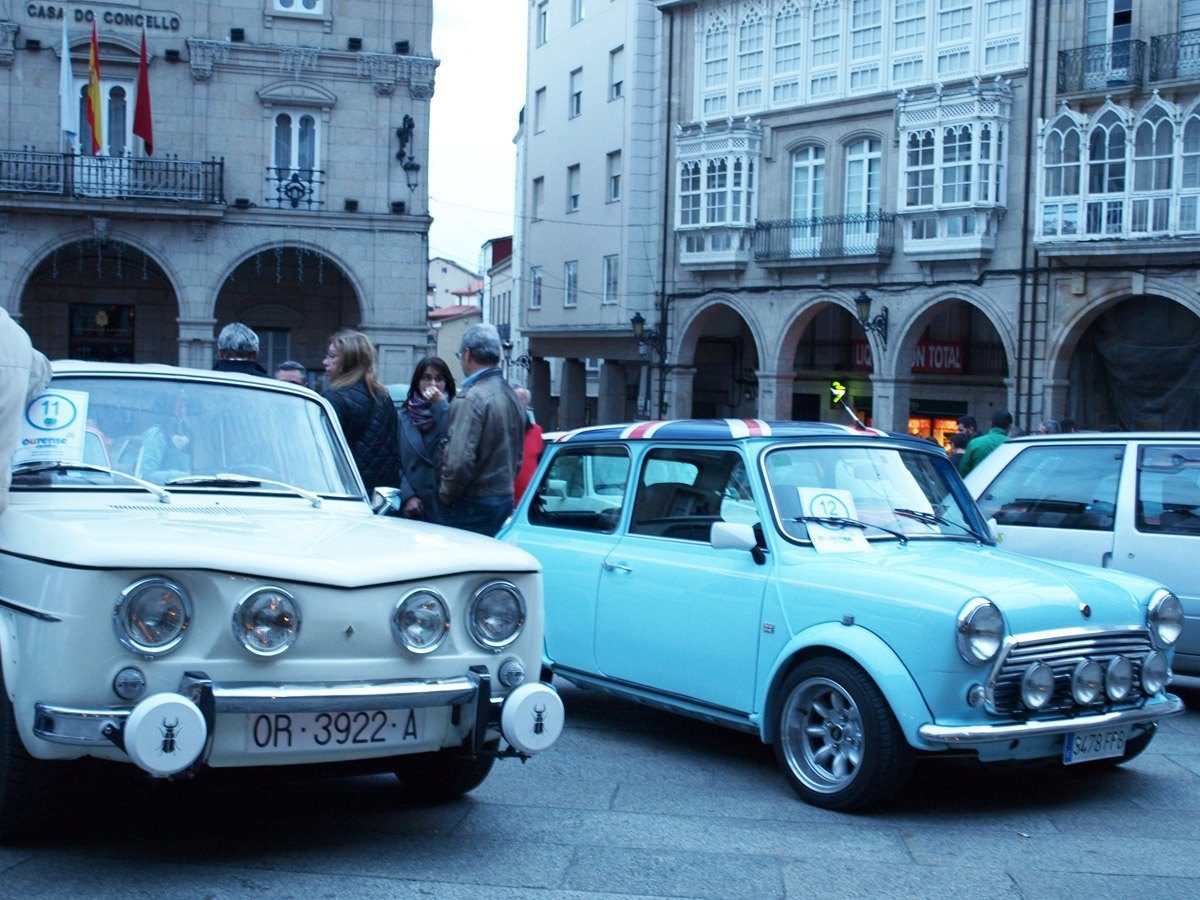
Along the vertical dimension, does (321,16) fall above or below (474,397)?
above

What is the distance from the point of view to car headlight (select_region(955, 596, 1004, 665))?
5.62m

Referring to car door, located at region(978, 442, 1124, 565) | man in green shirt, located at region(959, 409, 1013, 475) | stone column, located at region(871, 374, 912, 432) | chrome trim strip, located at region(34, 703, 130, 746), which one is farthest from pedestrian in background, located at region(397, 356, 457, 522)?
stone column, located at region(871, 374, 912, 432)

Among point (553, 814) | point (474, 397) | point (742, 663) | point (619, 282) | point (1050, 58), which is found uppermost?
point (1050, 58)

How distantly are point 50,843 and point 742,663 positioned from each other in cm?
295

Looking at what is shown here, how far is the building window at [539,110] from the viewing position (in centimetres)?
4591

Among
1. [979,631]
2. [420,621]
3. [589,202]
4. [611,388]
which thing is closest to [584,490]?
[979,631]

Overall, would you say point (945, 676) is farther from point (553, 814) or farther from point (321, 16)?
point (321, 16)

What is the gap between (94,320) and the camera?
1251 inches

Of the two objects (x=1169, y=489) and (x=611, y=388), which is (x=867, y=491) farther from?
(x=611, y=388)

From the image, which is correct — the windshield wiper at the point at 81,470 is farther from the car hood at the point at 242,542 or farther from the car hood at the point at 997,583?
the car hood at the point at 997,583

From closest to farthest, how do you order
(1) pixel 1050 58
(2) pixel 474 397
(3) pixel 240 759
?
(3) pixel 240 759
(2) pixel 474 397
(1) pixel 1050 58

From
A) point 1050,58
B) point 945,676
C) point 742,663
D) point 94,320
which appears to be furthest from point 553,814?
point 94,320

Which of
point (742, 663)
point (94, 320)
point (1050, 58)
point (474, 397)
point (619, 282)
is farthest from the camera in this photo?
point (619, 282)

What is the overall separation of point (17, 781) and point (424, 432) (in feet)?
15.2
